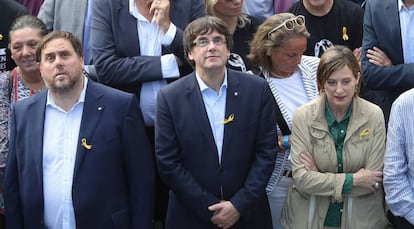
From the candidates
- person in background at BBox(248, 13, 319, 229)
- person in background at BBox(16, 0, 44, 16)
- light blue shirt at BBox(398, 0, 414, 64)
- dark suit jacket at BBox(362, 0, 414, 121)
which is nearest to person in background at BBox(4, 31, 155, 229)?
person in background at BBox(248, 13, 319, 229)

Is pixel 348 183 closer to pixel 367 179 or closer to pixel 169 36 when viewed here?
pixel 367 179

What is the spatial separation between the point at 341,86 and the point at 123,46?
1577 mm

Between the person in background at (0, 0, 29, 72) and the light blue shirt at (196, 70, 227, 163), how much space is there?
183 centimetres

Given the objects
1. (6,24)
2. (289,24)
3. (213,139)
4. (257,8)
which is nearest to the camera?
(213,139)

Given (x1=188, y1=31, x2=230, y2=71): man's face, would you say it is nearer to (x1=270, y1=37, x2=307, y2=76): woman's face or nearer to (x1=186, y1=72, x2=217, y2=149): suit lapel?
(x1=186, y1=72, x2=217, y2=149): suit lapel

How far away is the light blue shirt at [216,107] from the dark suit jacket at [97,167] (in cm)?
42

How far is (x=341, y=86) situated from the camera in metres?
4.29

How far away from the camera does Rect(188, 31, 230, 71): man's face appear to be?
421 centimetres

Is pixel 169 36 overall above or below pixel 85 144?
above

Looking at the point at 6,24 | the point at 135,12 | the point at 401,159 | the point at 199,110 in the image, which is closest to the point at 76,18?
the point at 6,24

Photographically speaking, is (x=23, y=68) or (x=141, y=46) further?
(x=141, y=46)

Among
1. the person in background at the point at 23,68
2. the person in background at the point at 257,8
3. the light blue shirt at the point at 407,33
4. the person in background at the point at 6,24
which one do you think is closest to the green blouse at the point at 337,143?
the light blue shirt at the point at 407,33

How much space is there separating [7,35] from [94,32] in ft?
2.84

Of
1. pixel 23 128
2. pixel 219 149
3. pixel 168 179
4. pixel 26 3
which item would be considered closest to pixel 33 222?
pixel 23 128
